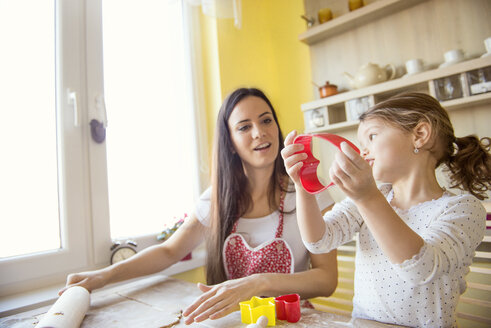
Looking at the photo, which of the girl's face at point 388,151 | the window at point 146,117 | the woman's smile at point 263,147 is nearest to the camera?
the girl's face at point 388,151

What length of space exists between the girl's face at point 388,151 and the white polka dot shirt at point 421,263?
0.39 feet

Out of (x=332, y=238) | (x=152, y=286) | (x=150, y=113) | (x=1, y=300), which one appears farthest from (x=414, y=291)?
(x=150, y=113)

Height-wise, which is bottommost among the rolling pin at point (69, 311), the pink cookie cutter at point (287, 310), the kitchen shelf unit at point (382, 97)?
the pink cookie cutter at point (287, 310)

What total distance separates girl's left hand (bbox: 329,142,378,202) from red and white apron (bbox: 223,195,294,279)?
59 centimetres

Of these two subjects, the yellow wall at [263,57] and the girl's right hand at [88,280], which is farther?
→ the yellow wall at [263,57]

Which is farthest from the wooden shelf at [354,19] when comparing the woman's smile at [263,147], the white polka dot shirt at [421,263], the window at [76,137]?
the white polka dot shirt at [421,263]

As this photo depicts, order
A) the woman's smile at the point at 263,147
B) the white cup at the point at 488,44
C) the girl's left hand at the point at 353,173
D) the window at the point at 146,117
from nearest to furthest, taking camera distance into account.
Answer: the girl's left hand at the point at 353,173
the woman's smile at the point at 263,147
the white cup at the point at 488,44
the window at the point at 146,117

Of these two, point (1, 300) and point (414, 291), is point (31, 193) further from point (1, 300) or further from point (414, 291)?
point (414, 291)

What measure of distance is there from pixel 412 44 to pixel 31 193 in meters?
2.08

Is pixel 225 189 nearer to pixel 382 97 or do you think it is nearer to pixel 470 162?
pixel 470 162

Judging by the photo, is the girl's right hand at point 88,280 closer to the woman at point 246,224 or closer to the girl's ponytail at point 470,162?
the woman at point 246,224

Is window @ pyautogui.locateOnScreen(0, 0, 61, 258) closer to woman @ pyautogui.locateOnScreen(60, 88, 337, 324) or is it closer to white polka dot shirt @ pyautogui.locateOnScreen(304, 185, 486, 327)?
woman @ pyautogui.locateOnScreen(60, 88, 337, 324)

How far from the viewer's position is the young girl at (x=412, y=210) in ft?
2.36

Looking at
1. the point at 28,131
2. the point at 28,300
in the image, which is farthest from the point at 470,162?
the point at 28,131
